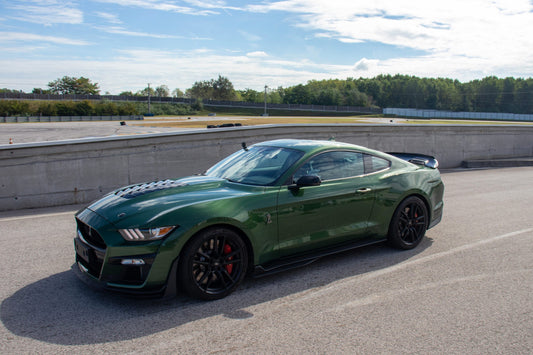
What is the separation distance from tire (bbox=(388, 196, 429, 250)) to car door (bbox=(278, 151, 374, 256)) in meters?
0.54

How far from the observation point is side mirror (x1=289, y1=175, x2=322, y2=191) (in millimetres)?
4324

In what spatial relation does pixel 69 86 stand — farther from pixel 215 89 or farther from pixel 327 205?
pixel 327 205

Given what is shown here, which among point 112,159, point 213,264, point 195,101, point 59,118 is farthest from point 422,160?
point 195,101

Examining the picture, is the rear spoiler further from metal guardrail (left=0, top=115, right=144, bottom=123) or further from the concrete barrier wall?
metal guardrail (left=0, top=115, right=144, bottom=123)

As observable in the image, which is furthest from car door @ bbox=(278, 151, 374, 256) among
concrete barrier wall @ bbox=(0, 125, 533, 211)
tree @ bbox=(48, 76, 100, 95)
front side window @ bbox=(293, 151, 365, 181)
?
tree @ bbox=(48, 76, 100, 95)

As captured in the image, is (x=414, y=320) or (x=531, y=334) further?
(x=414, y=320)

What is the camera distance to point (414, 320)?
138 inches

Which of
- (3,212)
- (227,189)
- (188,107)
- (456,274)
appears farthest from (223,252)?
(188,107)

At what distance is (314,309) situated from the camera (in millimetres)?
3707

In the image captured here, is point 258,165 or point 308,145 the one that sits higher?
point 308,145

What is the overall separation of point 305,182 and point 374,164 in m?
1.36

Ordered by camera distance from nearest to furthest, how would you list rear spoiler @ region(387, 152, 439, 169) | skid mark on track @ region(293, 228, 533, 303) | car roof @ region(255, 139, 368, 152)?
skid mark on track @ region(293, 228, 533, 303)
car roof @ region(255, 139, 368, 152)
rear spoiler @ region(387, 152, 439, 169)

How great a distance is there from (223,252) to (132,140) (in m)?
6.14

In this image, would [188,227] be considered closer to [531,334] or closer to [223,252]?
[223,252]
